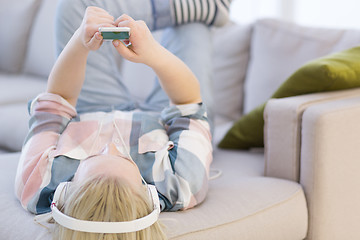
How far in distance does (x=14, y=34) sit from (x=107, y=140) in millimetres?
1409

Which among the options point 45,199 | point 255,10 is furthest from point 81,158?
point 255,10

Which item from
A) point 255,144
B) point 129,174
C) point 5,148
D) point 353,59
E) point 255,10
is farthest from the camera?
point 255,10

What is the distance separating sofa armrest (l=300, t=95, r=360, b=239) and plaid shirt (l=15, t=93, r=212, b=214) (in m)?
0.23

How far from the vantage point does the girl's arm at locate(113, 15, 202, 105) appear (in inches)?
34.9

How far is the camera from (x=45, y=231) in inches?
33.4

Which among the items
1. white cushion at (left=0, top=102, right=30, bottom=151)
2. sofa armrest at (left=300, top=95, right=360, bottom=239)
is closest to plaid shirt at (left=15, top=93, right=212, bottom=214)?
sofa armrest at (left=300, top=95, right=360, bottom=239)

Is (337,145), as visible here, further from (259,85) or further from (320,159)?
(259,85)

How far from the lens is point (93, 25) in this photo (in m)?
0.87

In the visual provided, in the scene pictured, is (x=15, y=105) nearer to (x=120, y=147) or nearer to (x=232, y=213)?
(x=120, y=147)

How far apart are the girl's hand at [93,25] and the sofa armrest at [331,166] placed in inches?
19.2

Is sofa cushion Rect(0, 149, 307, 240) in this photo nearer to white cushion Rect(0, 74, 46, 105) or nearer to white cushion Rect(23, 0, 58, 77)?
white cushion Rect(0, 74, 46, 105)

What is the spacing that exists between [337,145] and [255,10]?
172cm

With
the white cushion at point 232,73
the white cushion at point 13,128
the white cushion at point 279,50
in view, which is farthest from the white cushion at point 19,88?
the white cushion at point 279,50

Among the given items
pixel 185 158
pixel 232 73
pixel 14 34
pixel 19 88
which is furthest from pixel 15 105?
pixel 185 158
